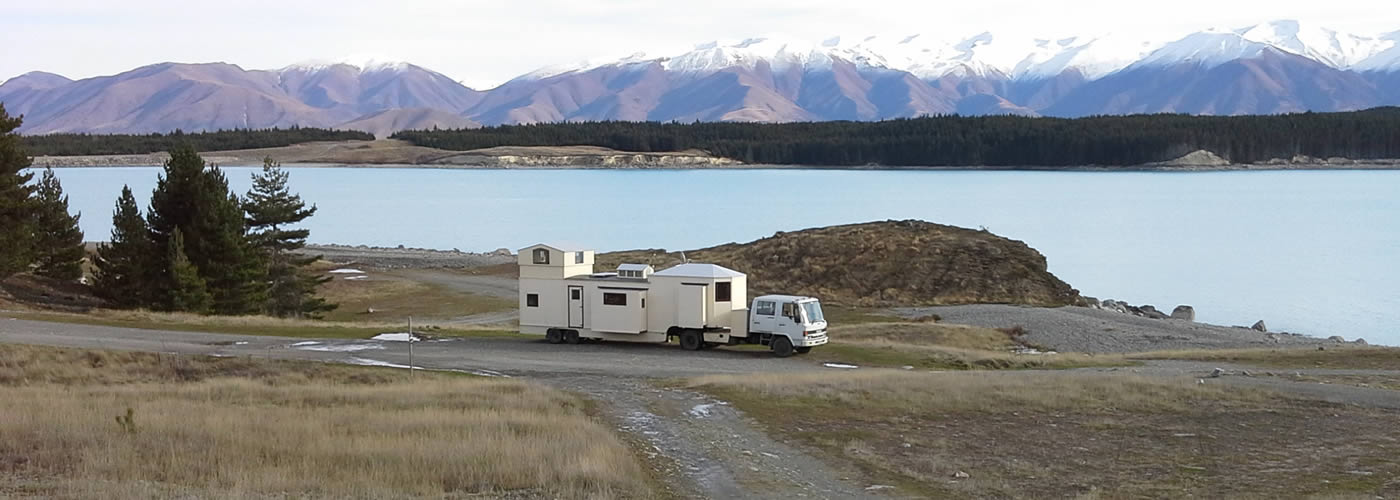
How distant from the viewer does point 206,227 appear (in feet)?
124

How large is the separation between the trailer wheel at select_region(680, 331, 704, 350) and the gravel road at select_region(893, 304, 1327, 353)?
1109cm

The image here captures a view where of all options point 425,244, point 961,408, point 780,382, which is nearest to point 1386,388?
point 961,408

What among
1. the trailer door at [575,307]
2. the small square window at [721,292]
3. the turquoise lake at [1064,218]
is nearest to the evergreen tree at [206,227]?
the trailer door at [575,307]

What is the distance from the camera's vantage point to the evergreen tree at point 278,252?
42688 mm

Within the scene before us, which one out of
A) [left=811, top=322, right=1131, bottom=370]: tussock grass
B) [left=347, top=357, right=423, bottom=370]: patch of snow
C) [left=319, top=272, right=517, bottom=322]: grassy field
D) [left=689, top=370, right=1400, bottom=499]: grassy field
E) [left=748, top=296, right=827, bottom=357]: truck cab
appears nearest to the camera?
[left=689, top=370, right=1400, bottom=499]: grassy field

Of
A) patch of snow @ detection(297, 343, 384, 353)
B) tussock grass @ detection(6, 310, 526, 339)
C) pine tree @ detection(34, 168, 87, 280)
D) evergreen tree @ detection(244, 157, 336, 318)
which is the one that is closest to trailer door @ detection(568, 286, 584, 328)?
tussock grass @ detection(6, 310, 526, 339)

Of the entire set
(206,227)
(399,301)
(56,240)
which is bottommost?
(399,301)

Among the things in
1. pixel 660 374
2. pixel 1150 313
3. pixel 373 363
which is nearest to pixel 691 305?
pixel 660 374

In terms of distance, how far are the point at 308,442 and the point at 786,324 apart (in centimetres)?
1528

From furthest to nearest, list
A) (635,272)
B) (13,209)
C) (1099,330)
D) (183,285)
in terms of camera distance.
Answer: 1. (1099,330)
2. (13,209)
3. (183,285)
4. (635,272)

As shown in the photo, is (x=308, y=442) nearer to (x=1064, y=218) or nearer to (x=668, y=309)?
(x=668, y=309)

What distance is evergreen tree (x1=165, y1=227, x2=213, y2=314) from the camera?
36.7m

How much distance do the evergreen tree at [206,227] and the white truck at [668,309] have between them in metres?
11.2

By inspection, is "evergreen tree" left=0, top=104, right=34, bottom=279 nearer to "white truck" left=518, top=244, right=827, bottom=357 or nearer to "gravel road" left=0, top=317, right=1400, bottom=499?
"gravel road" left=0, top=317, right=1400, bottom=499
